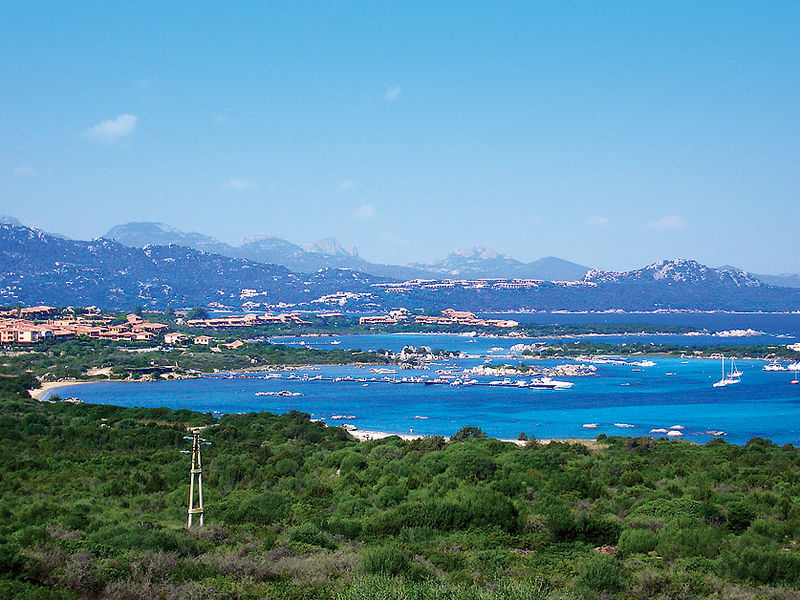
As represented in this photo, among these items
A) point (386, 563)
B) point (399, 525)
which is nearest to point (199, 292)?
point (399, 525)

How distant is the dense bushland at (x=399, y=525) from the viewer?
808 cm

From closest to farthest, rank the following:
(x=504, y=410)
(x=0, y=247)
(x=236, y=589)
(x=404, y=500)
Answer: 1. (x=236, y=589)
2. (x=404, y=500)
3. (x=504, y=410)
4. (x=0, y=247)

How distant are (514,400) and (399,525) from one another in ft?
123

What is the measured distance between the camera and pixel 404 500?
1420 cm

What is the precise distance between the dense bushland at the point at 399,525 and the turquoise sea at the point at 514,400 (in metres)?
15.8

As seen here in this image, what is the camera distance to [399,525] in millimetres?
11461

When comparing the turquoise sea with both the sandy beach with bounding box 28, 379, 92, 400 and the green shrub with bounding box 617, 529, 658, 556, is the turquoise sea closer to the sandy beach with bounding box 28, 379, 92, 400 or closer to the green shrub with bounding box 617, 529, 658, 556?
the sandy beach with bounding box 28, 379, 92, 400

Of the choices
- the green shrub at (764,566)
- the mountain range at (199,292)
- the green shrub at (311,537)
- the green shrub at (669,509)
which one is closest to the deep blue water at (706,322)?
the mountain range at (199,292)

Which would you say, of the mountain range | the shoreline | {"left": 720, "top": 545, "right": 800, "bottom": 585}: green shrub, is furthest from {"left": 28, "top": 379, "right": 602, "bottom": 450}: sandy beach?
the mountain range

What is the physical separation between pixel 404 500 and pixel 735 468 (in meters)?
8.41

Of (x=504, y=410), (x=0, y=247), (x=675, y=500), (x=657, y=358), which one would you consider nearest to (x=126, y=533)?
(x=675, y=500)

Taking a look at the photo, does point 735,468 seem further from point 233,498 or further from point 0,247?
point 0,247

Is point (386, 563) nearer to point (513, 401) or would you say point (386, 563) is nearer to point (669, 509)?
point (669, 509)

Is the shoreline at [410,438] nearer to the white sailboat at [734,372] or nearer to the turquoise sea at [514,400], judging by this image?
the turquoise sea at [514,400]
